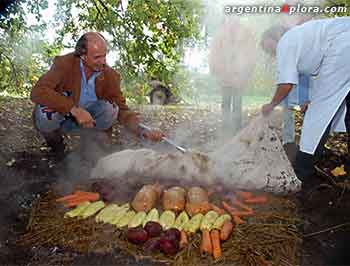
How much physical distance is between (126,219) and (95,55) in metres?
1.83

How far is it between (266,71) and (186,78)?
2139 mm

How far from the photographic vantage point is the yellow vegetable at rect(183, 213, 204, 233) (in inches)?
122

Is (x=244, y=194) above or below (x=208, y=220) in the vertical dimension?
above

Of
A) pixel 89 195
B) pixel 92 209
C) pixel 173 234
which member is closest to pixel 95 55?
pixel 89 195

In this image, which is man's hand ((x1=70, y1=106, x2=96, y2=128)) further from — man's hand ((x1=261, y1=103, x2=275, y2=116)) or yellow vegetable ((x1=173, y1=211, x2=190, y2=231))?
man's hand ((x1=261, y1=103, x2=275, y2=116))

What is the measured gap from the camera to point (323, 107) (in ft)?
12.7

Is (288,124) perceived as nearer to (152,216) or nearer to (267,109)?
(267,109)

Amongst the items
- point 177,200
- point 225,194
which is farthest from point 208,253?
point 225,194

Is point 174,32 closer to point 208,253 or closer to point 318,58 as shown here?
point 318,58

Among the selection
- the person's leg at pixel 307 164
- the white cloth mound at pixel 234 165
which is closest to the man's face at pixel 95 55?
the white cloth mound at pixel 234 165

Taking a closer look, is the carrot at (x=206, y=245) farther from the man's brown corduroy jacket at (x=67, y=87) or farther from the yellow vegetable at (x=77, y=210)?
the man's brown corduroy jacket at (x=67, y=87)

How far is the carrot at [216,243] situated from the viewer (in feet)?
9.17

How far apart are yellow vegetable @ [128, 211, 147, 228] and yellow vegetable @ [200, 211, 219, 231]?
50 cm

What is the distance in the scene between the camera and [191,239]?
300 centimetres
